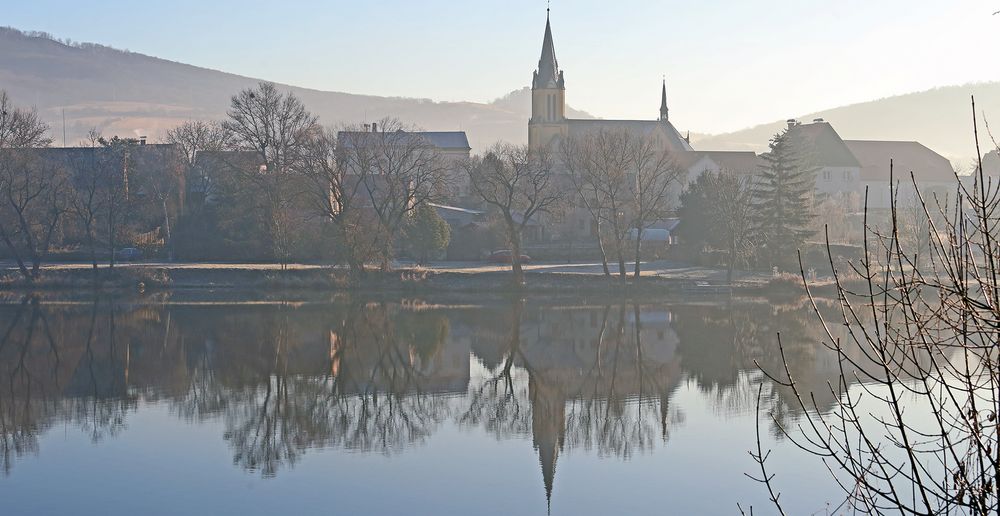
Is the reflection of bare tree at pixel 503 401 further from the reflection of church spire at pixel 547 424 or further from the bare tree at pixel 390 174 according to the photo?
the bare tree at pixel 390 174

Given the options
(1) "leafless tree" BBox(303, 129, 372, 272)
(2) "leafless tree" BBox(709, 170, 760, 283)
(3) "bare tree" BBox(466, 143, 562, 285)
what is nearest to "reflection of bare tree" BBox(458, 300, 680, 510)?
(3) "bare tree" BBox(466, 143, 562, 285)

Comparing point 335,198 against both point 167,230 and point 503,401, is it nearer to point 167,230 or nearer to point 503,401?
point 167,230

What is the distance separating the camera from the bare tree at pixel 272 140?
46406 mm

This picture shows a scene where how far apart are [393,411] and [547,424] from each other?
121 inches

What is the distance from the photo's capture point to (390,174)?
Answer: 4650 centimetres

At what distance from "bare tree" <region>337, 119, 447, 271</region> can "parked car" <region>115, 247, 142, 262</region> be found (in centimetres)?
1096

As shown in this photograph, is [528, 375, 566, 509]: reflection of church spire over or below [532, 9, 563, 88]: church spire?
below

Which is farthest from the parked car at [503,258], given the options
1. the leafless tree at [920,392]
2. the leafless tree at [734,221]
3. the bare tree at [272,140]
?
the leafless tree at [920,392]

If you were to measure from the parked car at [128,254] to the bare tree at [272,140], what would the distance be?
6744 millimetres

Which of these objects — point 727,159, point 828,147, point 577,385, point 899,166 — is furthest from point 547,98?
point 577,385

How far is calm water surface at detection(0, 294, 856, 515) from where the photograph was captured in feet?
49.2

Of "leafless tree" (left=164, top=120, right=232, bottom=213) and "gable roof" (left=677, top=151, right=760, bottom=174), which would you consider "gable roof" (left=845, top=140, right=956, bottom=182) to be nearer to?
"gable roof" (left=677, top=151, right=760, bottom=174)

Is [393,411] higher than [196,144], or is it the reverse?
[196,144]

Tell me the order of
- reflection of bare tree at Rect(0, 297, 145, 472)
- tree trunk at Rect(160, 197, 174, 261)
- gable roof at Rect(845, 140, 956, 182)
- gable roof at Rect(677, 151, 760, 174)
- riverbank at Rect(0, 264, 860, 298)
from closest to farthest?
reflection of bare tree at Rect(0, 297, 145, 472), riverbank at Rect(0, 264, 860, 298), tree trunk at Rect(160, 197, 174, 261), gable roof at Rect(677, 151, 760, 174), gable roof at Rect(845, 140, 956, 182)
